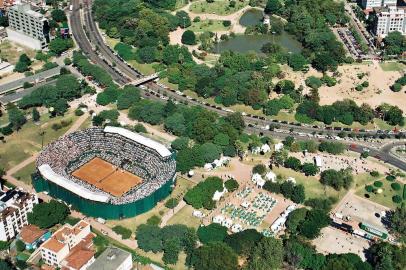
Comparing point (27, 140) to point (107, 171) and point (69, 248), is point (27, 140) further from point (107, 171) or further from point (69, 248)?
point (69, 248)

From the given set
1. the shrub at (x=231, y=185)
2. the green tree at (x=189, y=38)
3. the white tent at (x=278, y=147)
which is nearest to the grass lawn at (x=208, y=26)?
the green tree at (x=189, y=38)

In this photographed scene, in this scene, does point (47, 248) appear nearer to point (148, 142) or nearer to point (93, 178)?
point (93, 178)

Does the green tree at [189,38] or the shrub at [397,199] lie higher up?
the green tree at [189,38]

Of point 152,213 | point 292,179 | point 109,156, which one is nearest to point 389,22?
point 292,179

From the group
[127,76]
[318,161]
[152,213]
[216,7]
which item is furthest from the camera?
[216,7]

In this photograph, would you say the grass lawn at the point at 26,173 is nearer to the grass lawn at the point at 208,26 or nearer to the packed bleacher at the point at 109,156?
the packed bleacher at the point at 109,156
